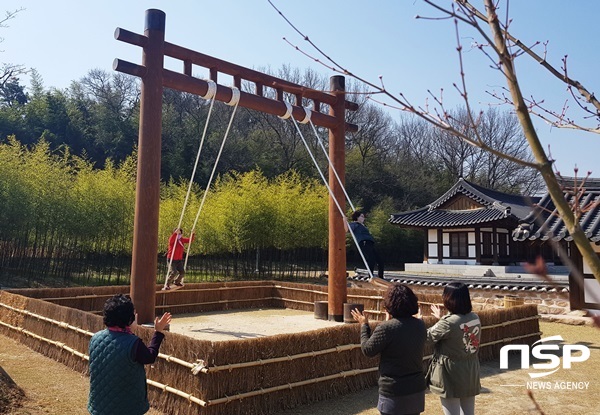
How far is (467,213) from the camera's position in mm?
19047

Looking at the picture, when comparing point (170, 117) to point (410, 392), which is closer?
point (410, 392)

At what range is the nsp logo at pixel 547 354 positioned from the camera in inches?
221

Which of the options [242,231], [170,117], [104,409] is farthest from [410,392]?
[170,117]

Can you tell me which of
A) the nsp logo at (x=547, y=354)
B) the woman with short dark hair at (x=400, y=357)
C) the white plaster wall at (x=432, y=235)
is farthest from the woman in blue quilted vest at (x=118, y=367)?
the white plaster wall at (x=432, y=235)

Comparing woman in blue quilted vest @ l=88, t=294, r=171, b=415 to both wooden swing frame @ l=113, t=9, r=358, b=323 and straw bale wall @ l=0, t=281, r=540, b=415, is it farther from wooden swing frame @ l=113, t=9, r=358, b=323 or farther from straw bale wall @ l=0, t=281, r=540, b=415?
wooden swing frame @ l=113, t=9, r=358, b=323

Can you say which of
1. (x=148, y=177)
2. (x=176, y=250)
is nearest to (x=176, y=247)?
(x=176, y=250)

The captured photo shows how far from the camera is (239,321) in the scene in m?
8.77

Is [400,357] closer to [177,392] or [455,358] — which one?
[455,358]

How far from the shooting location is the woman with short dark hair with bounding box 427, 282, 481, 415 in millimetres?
2805

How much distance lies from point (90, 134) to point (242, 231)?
16.9 m

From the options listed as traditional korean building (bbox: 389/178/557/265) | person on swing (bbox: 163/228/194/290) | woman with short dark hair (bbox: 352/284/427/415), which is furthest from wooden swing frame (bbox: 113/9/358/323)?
traditional korean building (bbox: 389/178/557/265)

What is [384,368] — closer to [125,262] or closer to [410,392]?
[410,392]

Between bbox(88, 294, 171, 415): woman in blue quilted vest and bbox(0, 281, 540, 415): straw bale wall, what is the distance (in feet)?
4.34

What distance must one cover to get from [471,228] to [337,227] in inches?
489
